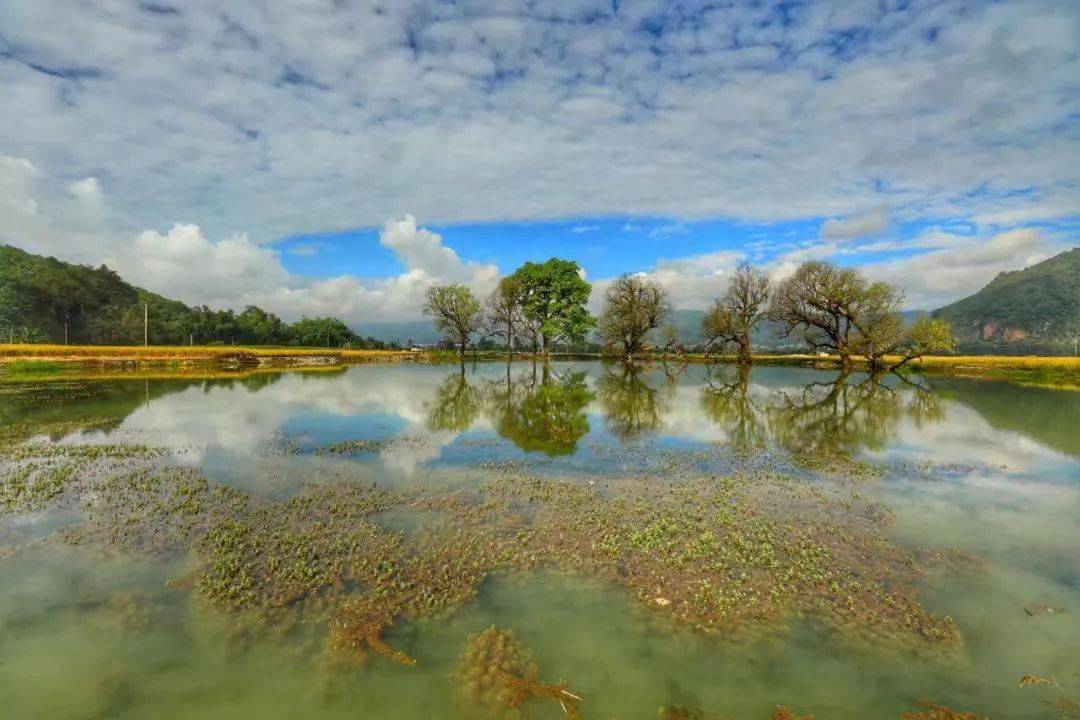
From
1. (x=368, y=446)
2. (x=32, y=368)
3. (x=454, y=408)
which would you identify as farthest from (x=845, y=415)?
(x=32, y=368)

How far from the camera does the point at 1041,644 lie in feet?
23.4

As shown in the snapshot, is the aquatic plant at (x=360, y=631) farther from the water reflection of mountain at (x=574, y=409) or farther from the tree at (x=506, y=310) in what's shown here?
the tree at (x=506, y=310)

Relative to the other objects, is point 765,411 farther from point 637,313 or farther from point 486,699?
point 637,313

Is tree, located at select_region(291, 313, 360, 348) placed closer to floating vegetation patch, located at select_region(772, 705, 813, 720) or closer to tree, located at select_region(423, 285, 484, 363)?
tree, located at select_region(423, 285, 484, 363)

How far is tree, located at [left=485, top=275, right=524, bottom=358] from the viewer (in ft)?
316

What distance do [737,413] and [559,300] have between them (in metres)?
62.3

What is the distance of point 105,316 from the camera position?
360 feet

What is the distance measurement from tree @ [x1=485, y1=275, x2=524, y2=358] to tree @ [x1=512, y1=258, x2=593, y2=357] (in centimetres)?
488

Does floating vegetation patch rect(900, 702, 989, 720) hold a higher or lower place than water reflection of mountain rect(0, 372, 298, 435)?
lower

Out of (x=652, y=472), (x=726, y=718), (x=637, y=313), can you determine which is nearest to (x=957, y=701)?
(x=726, y=718)

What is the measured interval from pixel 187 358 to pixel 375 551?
258 ft

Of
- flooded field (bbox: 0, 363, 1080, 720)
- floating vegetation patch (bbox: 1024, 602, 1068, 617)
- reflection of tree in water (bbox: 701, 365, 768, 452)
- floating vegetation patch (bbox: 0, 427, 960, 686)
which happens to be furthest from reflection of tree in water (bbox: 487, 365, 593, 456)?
floating vegetation patch (bbox: 1024, 602, 1068, 617)

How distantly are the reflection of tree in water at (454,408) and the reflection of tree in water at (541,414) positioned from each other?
4.00ft

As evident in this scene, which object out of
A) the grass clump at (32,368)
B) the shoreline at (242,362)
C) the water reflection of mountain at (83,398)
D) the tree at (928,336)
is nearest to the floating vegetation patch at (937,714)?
the water reflection of mountain at (83,398)
